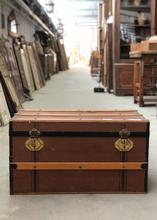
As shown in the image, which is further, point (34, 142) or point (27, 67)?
point (27, 67)

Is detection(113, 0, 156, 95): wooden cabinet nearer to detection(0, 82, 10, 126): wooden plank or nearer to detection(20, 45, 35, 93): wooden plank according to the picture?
detection(20, 45, 35, 93): wooden plank

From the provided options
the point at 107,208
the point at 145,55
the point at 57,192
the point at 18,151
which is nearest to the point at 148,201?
the point at 107,208

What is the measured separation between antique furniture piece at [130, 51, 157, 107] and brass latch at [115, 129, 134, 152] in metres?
3.58

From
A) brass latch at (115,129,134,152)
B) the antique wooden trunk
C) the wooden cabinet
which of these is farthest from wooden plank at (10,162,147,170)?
the wooden cabinet

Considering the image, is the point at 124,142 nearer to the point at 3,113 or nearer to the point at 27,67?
the point at 3,113

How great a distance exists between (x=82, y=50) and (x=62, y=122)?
32.8 meters

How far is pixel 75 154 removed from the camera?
7.32ft

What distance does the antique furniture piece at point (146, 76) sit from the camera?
5.93 meters

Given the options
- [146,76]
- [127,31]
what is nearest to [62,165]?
[146,76]

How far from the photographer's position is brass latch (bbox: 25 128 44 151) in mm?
2217

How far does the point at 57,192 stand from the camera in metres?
2.24

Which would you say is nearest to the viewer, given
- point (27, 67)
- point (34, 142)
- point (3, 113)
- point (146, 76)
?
point (34, 142)

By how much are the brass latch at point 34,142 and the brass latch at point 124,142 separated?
42 cm

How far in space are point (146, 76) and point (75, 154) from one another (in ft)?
17.2
